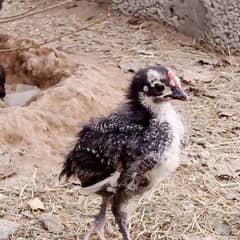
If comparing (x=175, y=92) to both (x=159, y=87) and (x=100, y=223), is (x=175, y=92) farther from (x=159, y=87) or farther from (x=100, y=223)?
(x=100, y=223)

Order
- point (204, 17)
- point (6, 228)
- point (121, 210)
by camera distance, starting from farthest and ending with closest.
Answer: point (204, 17), point (6, 228), point (121, 210)

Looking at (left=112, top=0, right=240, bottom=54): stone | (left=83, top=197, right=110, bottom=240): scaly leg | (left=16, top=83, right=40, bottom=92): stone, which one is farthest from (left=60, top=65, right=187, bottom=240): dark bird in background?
(left=112, top=0, right=240, bottom=54): stone

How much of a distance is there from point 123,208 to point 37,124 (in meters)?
1.58

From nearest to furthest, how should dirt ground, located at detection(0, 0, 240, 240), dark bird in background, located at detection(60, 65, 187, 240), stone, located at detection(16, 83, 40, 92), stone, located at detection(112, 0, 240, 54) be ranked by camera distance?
dark bird in background, located at detection(60, 65, 187, 240) → dirt ground, located at detection(0, 0, 240, 240) → stone, located at detection(16, 83, 40, 92) → stone, located at detection(112, 0, 240, 54)

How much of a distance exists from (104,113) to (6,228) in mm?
1599

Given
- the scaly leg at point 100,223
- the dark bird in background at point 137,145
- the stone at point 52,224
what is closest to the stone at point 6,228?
the stone at point 52,224

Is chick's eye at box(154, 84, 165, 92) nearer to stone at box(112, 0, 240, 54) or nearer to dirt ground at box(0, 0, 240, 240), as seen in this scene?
dirt ground at box(0, 0, 240, 240)

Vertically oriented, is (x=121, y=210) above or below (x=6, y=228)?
above

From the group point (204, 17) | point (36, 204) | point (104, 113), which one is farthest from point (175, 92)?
point (204, 17)

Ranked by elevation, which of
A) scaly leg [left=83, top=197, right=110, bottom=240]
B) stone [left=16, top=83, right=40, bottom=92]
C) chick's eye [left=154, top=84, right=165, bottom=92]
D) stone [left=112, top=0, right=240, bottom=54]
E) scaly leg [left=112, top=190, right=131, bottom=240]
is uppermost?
chick's eye [left=154, top=84, right=165, bottom=92]

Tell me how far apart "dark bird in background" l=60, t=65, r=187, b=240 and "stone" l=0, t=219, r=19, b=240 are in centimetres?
53

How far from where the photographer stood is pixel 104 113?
5230 millimetres

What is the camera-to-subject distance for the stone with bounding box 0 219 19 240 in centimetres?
377

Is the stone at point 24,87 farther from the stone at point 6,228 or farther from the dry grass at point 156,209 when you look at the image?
the stone at point 6,228
